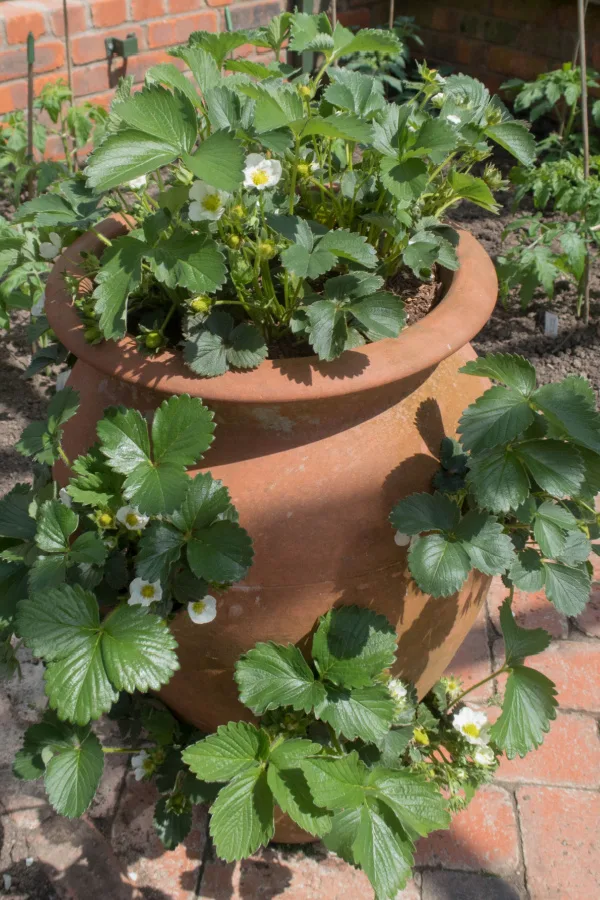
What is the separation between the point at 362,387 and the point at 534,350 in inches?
70.6

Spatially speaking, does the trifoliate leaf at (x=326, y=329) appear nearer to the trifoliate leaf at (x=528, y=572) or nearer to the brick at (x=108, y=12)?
the trifoliate leaf at (x=528, y=572)

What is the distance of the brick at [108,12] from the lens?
10.2 feet

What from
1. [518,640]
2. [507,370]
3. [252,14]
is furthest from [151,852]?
[252,14]

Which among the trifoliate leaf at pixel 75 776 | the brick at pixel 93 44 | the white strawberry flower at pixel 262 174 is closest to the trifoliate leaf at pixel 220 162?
the white strawberry flower at pixel 262 174

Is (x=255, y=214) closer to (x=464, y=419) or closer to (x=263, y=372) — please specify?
(x=263, y=372)

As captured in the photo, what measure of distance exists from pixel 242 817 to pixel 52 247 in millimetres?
962

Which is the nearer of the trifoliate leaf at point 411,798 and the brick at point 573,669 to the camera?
the trifoliate leaf at point 411,798

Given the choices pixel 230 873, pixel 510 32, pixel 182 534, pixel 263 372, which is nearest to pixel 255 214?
pixel 263 372

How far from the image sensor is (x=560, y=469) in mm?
1066

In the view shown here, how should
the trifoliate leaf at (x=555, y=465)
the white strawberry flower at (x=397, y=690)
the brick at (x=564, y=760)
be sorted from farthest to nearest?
the brick at (x=564, y=760) < the white strawberry flower at (x=397, y=690) < the trifoliate leaf at (x=555, y=465)

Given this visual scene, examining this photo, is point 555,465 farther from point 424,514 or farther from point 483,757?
point 483,757

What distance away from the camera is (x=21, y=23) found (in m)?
2.96

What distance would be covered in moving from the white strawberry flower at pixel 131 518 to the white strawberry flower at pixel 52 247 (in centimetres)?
53

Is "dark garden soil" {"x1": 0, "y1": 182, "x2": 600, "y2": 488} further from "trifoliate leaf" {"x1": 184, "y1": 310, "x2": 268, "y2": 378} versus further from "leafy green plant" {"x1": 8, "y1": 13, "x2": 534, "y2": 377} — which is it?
"trifoliate leaf" {"x1": 184, "y1": 310, "x2": 268, "y2": 378}
